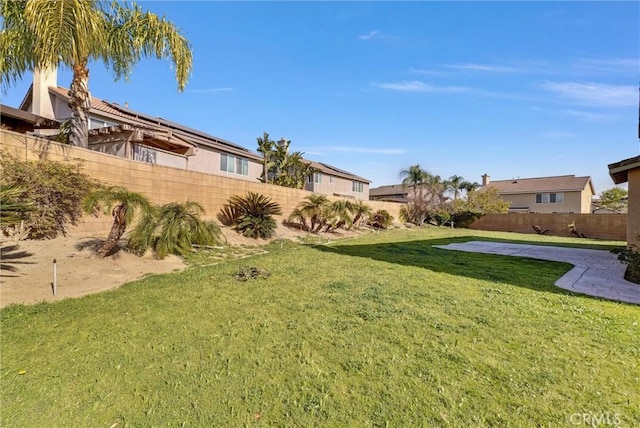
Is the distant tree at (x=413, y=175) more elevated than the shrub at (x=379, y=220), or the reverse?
the distant tree at (x=413, y=175)

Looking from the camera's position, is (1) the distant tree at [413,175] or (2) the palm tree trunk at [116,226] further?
(1) the distant tree at [413,175]

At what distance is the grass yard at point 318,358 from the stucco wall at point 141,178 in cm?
458

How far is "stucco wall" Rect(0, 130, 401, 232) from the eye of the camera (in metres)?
6.75

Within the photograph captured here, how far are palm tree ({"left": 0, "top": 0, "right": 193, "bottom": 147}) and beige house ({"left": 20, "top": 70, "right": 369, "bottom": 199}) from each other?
83cm

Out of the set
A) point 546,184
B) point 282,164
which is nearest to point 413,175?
point 546,184

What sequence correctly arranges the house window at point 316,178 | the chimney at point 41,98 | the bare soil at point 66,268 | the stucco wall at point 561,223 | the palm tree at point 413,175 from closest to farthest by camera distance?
the bare soil at point 66,268 → the chimney at point 41,98 → the stucco wall at point 561,223 → the house window at point 316,178 → the palm tree at point 413,175

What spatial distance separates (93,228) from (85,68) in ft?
16.0

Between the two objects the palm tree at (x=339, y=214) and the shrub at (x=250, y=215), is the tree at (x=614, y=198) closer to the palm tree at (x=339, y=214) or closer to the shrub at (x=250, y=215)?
the palm tree at (x=339, y=214)

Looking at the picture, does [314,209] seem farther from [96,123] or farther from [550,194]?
[550,194]

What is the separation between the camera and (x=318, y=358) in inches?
114

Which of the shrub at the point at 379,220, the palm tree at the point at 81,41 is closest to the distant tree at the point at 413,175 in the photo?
the shrub at the point at 379,220

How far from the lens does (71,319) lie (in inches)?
147

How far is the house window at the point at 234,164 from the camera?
19.7 m

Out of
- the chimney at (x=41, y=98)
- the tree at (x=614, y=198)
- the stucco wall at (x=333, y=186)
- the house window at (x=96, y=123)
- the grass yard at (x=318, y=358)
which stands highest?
the chimney at (x=41, y=98)
